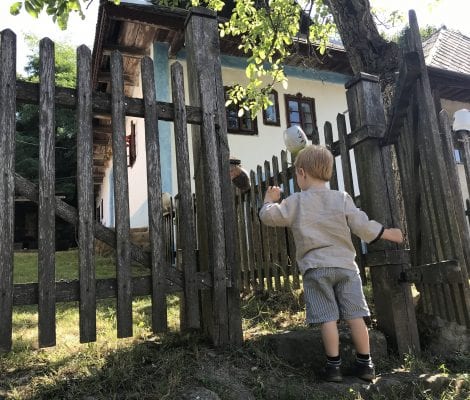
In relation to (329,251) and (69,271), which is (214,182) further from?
(69,271)

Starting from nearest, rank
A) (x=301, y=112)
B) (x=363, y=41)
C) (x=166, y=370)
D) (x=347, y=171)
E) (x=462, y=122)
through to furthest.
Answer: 1. (x=166, y=370)
2. (x=347, y=171)
3. (x=363, y=41)
4. (x=462, y=122)
5. (x=301, y=112)

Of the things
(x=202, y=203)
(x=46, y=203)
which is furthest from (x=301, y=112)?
(x=46, y=203)

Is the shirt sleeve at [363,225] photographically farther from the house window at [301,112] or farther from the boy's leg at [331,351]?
the house window at [301,112]

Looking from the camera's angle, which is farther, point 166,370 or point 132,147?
point 132,147

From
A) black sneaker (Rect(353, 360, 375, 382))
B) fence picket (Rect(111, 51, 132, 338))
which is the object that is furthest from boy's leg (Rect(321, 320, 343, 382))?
fence picket (Rect(111, 51, 132, 338))

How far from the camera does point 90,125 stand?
2.56m

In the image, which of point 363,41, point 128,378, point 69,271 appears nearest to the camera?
point 128,378

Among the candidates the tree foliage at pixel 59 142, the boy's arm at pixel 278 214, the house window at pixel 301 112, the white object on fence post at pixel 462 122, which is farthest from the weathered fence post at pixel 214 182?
the tree foliage at pixel 59 142

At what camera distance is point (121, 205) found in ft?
8.33

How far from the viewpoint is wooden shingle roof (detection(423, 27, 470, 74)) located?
11919 millimetres

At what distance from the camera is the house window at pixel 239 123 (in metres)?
10.8

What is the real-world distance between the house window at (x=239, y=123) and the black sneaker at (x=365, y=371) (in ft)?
28.5

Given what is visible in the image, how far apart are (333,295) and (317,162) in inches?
29.7

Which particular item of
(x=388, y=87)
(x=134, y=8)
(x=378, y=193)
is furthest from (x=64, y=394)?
(x=134, y=8)
